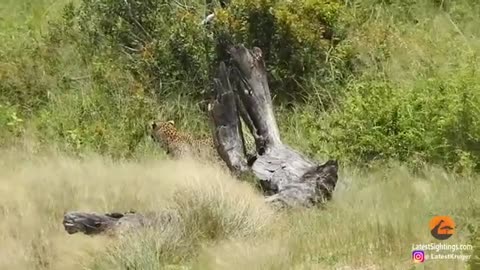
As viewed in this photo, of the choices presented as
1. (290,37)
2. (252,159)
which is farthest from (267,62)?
(252,159)

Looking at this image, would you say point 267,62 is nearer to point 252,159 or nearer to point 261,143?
point 261,143

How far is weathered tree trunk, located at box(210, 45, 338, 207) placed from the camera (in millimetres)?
7691

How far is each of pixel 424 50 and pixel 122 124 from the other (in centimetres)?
430

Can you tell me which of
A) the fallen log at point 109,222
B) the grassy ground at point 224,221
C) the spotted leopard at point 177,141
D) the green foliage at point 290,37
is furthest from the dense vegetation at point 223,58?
the fallen log at point 109,222

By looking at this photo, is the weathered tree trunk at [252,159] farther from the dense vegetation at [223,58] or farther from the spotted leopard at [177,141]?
the dense vegetation at [223,58]

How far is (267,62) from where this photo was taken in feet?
39.4

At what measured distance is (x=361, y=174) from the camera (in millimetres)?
8500

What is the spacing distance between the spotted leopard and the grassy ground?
886 millimetres

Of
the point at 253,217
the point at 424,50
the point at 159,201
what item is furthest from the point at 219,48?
the point at 253,217

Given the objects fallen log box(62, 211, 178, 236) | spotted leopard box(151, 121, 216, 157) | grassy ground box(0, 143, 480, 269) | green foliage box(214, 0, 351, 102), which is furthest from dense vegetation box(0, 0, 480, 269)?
fallen log box(62, 211, 178, 236)

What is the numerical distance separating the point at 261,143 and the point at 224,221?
2.24 m

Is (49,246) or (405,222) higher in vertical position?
(405,222)

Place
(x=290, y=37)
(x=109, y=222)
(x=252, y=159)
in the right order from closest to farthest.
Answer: (x=109, y=222)
(x=252, y=159)
(x=290, y=37)

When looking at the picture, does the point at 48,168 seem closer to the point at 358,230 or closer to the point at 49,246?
the point at 49,246
